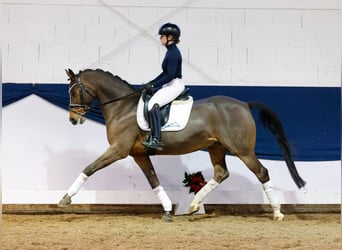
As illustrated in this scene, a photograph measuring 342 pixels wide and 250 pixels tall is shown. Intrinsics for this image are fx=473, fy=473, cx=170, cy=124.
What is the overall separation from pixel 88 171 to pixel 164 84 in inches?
48.1

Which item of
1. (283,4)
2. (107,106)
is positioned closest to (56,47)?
(107,106)

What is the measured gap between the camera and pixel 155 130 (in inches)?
193

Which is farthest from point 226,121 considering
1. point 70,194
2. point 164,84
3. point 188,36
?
point 70,194

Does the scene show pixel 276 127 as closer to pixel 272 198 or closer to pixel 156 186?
pixel 272 198

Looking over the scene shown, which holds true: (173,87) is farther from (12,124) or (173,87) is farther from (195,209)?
(12,124)

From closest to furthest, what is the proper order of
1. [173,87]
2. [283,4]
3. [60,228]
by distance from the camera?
[60,228] < [173,87] < [283,4]

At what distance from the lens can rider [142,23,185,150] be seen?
4922 mm

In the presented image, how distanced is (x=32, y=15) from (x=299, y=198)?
13.8 ft

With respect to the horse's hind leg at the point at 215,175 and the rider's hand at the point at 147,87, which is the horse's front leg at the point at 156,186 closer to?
the horse's hind leg at the point at 215,175

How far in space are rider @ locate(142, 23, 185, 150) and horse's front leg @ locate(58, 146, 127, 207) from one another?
34cm

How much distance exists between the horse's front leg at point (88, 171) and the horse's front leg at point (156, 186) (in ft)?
1.32

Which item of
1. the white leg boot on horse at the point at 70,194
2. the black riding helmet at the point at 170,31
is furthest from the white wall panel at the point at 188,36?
the white leg boot on horse at the point at 70,194

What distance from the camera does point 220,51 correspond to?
6332 mm

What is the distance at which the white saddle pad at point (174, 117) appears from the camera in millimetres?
5066
